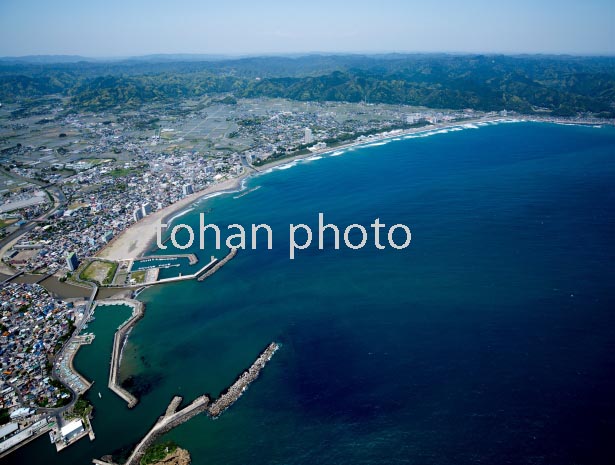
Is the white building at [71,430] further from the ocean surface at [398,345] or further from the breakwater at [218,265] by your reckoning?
the breakwater at [218,265]

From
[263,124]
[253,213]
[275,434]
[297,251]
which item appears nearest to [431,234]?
[297,251]

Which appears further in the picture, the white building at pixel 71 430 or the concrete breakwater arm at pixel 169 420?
the white building at pixel 71 430

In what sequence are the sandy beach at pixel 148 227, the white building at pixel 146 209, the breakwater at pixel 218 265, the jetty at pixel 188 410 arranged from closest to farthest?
1. the jetty at pixel 188 410
2. the breakwater at pixel 218 265
3. the sandy beach at pixel 148 227
4. the white building at pixel 146 209

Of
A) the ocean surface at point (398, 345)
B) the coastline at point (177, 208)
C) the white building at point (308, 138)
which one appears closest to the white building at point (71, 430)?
the ocean surface at point (398, 345)

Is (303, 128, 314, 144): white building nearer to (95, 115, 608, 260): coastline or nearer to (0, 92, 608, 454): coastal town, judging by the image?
(0, 92, 608, 454): coastal town

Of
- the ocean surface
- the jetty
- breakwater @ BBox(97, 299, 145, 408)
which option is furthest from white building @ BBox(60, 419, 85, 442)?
breakwater @ BBox(97, 299, 145, 408)
